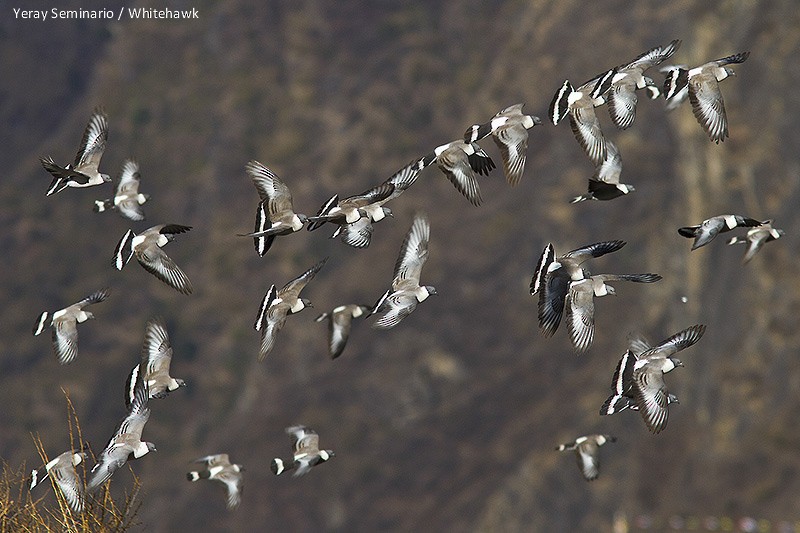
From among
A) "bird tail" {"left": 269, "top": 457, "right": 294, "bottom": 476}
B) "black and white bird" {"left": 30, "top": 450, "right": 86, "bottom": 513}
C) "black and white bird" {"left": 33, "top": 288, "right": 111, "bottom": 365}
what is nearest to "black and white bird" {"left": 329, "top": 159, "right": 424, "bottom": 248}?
"bird tail" {"left": 269, "top": 457, "right": 294, "bottom": 476}

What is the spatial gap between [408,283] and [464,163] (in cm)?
178

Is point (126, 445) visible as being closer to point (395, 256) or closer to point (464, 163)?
point (464, 163)

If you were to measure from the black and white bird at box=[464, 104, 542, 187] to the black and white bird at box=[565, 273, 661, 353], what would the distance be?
180 cm

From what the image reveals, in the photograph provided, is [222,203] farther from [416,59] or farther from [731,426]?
[731,426]

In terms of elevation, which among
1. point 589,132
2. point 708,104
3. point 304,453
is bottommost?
point 304,453

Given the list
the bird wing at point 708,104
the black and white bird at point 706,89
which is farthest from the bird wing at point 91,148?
the bird wing at point 708,104

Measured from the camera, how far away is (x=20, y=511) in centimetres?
1509

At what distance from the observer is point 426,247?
61.9 ft

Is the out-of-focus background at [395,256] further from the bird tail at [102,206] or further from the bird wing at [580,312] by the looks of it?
the bird wing at [580,312]

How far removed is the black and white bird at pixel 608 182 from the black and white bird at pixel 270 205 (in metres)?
3.66

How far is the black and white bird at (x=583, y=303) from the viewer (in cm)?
1583

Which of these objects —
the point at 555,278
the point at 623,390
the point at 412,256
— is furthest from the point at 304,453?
the point at 623,390

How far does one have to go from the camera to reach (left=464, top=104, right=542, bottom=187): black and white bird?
57.4 feet

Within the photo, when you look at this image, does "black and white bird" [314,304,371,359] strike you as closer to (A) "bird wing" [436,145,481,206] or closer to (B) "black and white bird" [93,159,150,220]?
(B) "black and white bird" [93,159,150,220]
